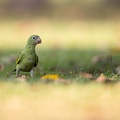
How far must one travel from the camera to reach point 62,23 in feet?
60.5

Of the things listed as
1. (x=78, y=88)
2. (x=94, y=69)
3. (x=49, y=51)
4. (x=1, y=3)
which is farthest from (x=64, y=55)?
(x=1, y=3)

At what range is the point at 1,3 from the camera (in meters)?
22.4

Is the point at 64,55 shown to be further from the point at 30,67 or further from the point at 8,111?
the point at 8,111

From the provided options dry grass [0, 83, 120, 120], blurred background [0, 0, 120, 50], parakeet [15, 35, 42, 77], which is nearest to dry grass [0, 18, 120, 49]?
blurred background [0, 0, 120, 50]

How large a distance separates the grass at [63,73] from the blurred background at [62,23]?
0.02 meters

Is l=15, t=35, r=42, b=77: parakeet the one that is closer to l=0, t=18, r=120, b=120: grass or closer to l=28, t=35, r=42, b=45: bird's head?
l=28, t=35, r=42, b=45: bird's head

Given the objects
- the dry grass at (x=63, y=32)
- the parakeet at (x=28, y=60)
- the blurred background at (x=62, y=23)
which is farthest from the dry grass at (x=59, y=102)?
the dry grass at (x=63, y=32)

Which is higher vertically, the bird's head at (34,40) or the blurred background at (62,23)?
the blurred background at (62,23)

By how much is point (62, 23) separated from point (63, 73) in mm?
10713

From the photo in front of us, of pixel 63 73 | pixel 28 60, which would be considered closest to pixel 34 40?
pixel 28 60

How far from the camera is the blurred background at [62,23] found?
13594 millimetres

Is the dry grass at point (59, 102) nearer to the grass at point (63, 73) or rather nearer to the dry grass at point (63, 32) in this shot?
the grass at point (63, 73)

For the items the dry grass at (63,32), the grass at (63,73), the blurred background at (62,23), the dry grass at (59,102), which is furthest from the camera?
the blurred background at (62,23)

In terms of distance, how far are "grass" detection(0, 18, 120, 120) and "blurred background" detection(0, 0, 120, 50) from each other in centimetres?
2
